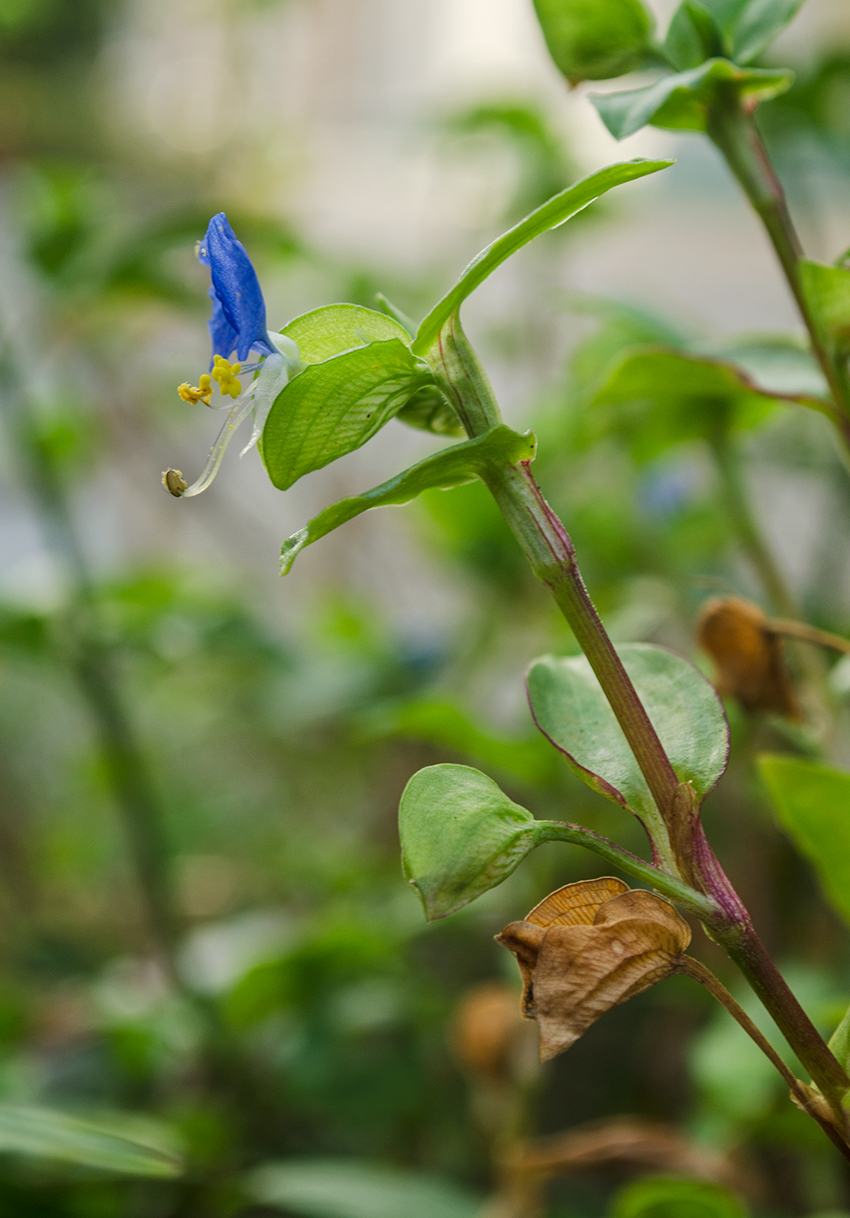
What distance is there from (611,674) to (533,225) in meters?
0.08

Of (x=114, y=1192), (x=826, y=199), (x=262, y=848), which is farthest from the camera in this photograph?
(x=826, y=199)

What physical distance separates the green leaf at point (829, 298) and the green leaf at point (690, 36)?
65 mm

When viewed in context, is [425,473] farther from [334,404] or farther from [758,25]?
[758,25]

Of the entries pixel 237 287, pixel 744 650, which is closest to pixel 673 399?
pixel 744 650

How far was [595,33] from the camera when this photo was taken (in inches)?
10.1

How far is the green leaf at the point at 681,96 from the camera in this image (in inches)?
8.7

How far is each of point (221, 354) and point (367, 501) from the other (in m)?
0.05

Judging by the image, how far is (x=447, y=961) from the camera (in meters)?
0.79

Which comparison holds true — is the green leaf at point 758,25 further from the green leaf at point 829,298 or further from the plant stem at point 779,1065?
the plant stem at point 779,1065

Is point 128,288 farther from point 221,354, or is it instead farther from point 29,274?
point 221,354

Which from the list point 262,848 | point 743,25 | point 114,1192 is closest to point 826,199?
point 262,848

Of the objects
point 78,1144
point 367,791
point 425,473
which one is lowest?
point 367,791

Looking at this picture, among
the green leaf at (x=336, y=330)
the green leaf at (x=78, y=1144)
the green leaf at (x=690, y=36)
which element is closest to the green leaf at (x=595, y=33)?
the green leaf at (x=690, y=36)

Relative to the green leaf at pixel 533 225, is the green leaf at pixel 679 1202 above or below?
below
